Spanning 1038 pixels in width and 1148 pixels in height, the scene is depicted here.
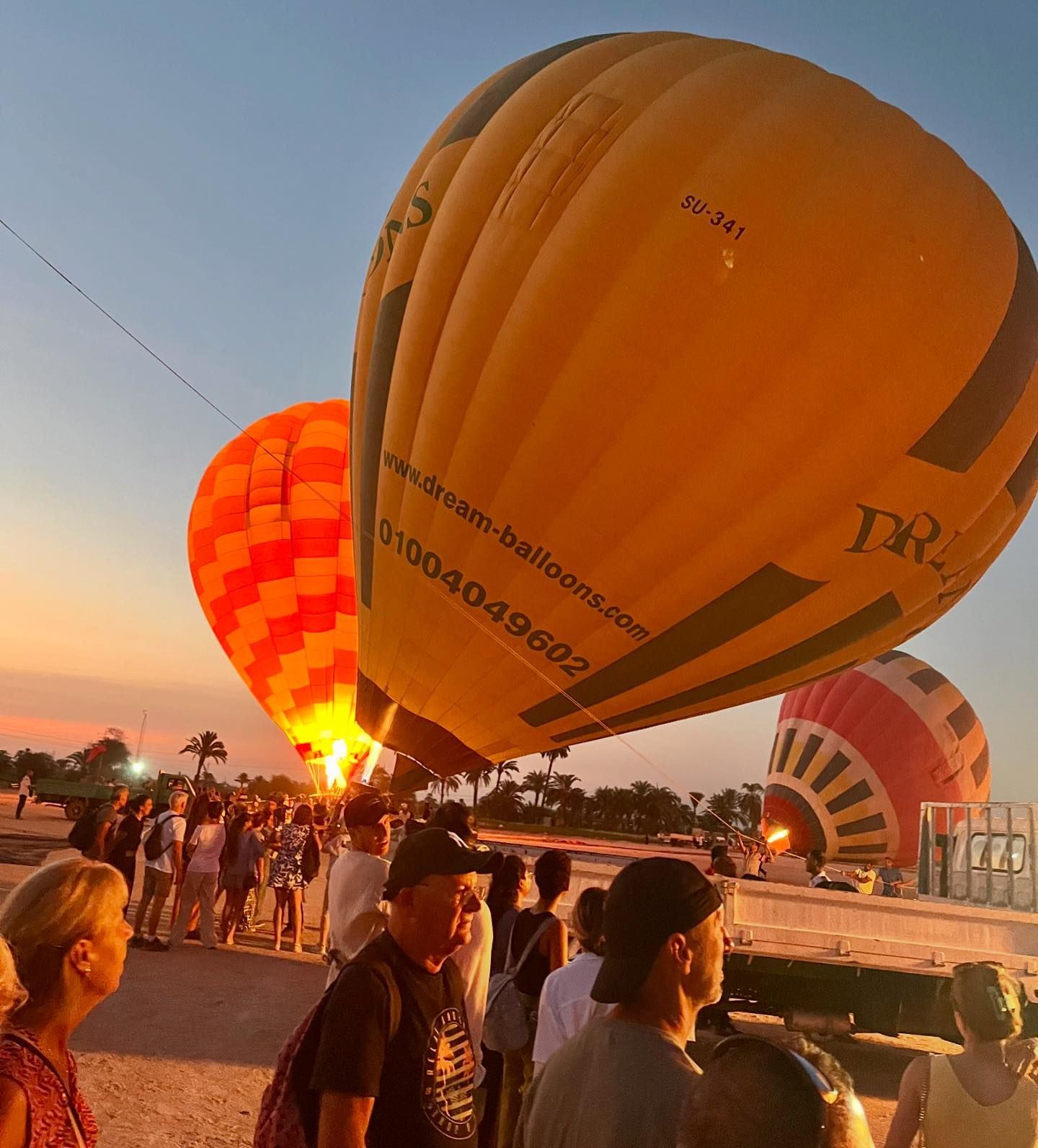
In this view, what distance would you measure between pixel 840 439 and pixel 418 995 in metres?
5.97

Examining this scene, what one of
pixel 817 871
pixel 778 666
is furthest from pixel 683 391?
pixel 817 871

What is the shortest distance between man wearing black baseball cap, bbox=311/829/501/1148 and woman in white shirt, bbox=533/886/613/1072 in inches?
38.7

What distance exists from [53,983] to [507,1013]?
2749 mm

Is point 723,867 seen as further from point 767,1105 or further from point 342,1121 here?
point 767,1105

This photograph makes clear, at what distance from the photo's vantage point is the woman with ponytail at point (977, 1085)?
241 cm

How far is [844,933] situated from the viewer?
6645 mm

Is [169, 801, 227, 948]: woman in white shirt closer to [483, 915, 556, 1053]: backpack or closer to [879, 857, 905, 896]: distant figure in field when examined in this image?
[483, 915, 556, 1053]: backpack

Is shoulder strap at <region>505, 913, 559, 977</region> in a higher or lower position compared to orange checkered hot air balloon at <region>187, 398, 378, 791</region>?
lower

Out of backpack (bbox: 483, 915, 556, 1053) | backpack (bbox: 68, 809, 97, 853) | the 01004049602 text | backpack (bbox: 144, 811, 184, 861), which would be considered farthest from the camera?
backpack (bbox: 144, 811, 184, 861)

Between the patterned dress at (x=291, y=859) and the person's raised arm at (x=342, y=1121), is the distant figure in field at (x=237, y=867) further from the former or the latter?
the person's raised arm at (x=342, y=1121)

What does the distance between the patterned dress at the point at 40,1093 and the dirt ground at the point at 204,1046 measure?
340 cm

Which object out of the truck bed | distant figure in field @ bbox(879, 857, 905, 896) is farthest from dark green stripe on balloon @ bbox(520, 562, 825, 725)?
distant figure in field @ bbox(879, 857, 905, 896)

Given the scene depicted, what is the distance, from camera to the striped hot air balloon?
62.3 ft

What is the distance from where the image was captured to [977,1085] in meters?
2.45
